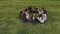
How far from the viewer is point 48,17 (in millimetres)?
1041

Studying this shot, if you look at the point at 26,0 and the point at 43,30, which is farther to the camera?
the point at 26,0

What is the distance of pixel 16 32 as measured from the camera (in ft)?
3.17

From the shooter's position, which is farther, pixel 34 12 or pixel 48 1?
pixel 48 1

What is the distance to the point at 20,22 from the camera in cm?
102

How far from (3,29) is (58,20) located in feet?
1.20

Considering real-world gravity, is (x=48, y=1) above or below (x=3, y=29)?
above

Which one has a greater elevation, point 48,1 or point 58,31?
point 48,1

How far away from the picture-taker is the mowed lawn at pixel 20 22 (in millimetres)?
976

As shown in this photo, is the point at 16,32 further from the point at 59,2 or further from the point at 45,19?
the point at 59,2

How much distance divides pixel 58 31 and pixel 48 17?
0.41 ft

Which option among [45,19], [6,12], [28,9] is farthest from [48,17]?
[6,12]

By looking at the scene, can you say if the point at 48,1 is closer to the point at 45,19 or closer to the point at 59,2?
the point at 59,2

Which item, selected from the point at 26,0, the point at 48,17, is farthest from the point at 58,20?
the point at 26,0

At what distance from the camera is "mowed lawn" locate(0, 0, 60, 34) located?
3.20 feet
